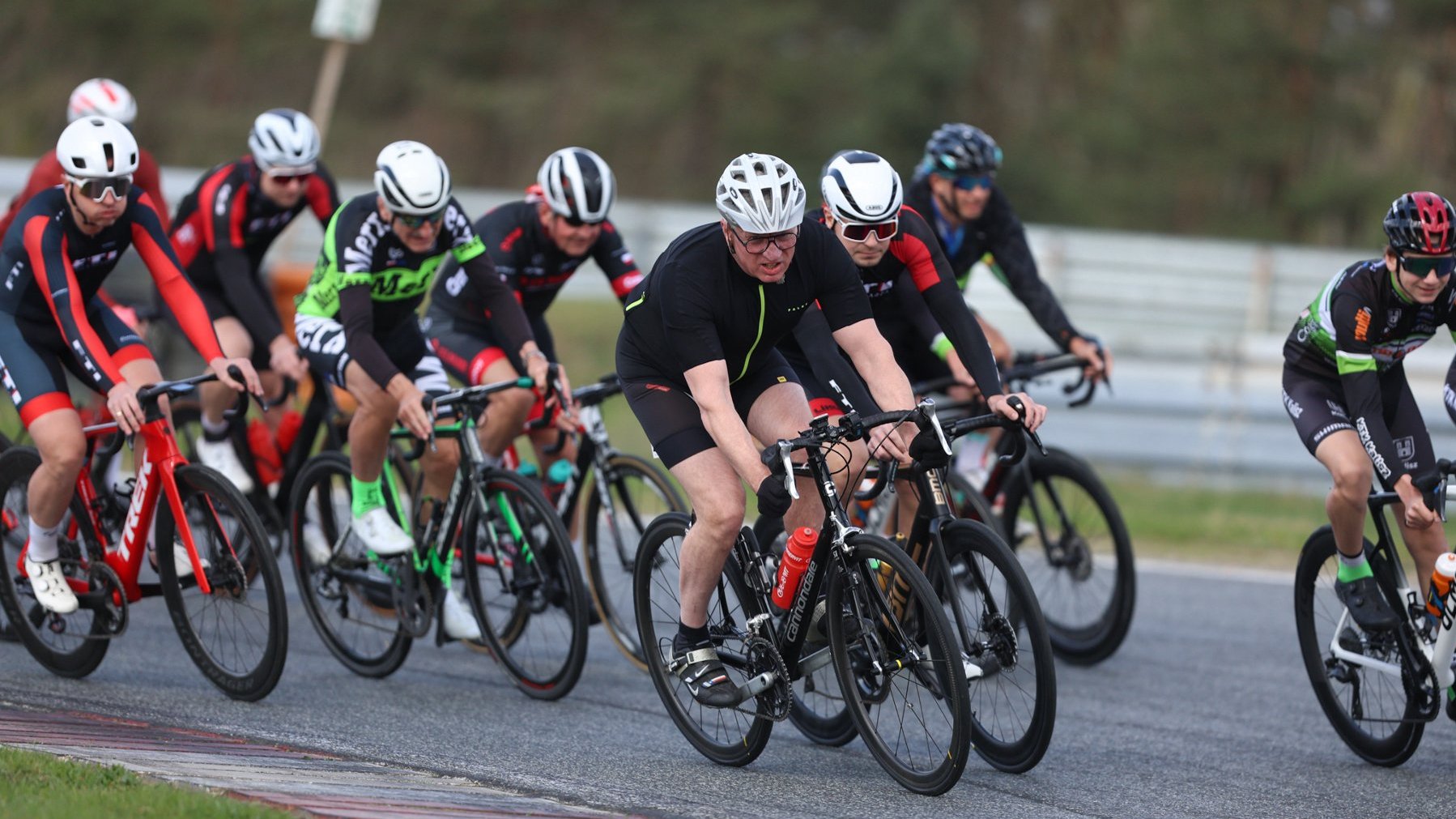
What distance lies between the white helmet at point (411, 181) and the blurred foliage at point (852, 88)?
2290 cm

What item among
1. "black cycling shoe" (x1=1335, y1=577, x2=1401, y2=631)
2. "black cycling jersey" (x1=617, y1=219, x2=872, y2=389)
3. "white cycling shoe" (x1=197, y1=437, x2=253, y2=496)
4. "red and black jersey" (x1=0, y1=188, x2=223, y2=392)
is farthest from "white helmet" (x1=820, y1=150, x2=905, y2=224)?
"white cycling shoe" (x1=197, y1=437, x2=253, y2=496)

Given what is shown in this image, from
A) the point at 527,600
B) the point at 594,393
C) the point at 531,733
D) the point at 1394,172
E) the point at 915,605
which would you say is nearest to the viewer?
the point at 915,605

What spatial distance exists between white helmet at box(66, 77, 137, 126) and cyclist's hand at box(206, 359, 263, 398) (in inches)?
155

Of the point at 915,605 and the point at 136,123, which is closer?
the point at 915,605

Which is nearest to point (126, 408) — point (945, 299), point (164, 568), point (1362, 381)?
point (164, 568)

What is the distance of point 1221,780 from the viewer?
20.5 ft

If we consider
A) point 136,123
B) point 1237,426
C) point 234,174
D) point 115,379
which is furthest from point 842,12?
point 115,379

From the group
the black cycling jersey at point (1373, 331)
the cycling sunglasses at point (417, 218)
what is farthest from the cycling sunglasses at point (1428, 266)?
the cycling sunglasses at point (417, 218)

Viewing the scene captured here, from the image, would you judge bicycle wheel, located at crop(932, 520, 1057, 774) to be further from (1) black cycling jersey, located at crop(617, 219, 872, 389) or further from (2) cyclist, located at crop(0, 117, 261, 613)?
(2) cyclist, located at crop(0, 117, 261, 613)

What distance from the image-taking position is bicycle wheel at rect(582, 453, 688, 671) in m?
7.68

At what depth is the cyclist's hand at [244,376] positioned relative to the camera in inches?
268

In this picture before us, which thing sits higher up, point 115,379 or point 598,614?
point 115,379

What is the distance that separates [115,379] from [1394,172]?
1070 inches

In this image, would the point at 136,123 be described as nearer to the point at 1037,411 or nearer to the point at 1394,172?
the point at 1394,172
